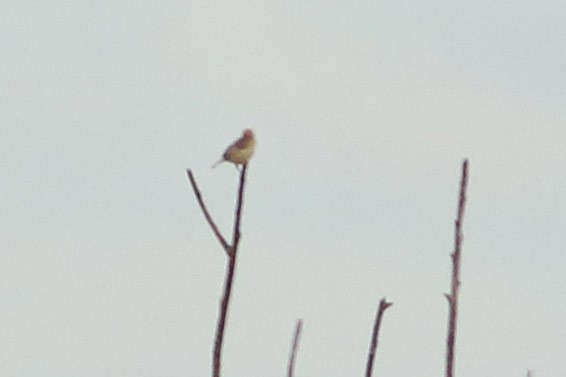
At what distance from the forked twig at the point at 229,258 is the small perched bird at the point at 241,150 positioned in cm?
181

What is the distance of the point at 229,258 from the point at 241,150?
3.42 metres

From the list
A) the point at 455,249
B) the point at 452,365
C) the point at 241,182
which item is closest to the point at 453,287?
the point at 455,249

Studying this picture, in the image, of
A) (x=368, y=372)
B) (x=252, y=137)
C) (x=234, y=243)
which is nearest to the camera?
(x=234, y=243)

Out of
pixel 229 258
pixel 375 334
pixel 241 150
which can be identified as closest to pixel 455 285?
pixel 375 334

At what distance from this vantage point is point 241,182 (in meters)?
9.84

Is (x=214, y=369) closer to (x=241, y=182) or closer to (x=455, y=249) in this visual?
(x=241, y=182)

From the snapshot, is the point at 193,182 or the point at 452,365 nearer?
the point at 193,182

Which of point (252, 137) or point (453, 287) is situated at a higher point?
point (252, 137)

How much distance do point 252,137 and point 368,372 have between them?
3.37m

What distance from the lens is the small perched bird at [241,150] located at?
12047 mm

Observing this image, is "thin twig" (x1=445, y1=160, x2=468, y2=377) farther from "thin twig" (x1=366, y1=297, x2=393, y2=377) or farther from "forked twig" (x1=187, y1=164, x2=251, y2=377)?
"forked twig" (x1=187, y1=164, x2=251, y2=377)

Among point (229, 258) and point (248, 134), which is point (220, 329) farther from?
point (248, 134)

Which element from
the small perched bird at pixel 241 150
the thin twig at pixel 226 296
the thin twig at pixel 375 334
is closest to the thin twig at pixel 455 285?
the thin twig at pixel 375 334

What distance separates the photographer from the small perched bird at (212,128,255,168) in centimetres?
1205
